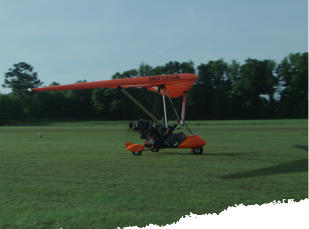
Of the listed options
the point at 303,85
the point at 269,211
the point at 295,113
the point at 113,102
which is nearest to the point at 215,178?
the point at 269,211

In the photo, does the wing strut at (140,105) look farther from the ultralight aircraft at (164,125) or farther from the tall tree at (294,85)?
the tall tree at (294,85)

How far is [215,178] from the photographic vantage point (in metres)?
6.91

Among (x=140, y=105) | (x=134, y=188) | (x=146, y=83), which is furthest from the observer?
(x=140, y=105)

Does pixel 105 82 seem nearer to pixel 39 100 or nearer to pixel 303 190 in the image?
pixel 303 190

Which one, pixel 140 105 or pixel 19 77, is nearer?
pixel 140 105

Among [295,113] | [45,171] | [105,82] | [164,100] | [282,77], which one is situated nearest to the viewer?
[45,171]

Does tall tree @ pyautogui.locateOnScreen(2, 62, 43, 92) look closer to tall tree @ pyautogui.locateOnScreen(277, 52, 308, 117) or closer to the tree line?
the tree line

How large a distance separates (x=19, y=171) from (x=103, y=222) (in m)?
4.76

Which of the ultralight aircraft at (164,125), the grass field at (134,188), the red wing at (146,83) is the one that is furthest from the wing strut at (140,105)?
the grass field at (134,188)

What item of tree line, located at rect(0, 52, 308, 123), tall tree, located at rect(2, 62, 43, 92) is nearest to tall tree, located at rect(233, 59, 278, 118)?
tree line, located at rect(0, 52, 308, 123)

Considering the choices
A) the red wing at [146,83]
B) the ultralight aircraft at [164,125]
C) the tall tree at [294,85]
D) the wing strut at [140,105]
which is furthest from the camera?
the tall tree at [294,85]

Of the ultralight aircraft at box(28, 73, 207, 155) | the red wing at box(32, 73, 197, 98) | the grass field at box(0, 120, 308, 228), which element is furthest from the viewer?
the ultralight aircraft at box(28, 73, 207, 155)

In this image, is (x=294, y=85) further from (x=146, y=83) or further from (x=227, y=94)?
(x=146, y=83)

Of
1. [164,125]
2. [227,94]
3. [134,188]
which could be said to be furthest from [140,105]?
[227,94]
